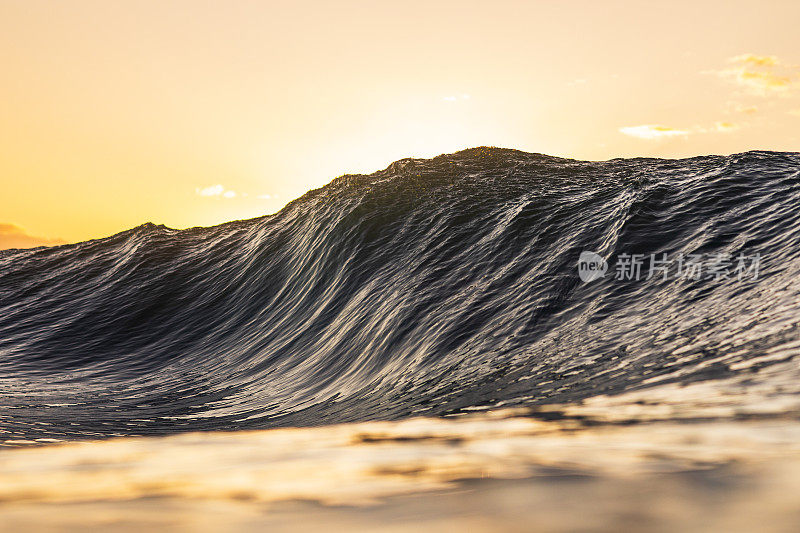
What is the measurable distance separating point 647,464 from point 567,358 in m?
4.64

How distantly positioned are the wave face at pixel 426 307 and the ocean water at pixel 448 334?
6cm

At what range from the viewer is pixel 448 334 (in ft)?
31.6

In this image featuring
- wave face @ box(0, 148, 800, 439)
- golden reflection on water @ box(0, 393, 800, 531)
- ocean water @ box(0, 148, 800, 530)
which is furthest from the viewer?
wave face @ box(0, 148, 800, 439)

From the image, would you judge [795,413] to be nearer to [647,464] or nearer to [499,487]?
[647,464]

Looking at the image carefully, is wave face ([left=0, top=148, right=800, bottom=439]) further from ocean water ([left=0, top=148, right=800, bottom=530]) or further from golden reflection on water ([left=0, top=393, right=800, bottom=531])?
golden reflection on water ([left=0, top=393, right=800, bottom=531])

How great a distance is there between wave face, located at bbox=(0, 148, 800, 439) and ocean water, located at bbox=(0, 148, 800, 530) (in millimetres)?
58

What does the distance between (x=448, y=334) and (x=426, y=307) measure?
1.41 metres

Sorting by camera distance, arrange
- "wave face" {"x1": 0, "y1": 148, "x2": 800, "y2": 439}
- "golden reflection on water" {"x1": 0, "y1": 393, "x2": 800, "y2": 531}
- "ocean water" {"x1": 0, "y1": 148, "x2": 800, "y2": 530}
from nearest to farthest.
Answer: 1. "golden reflection on water" {"x1": 0, "y1": 393, "x2": 800, "y2": 531}
2. "ocean water" {"x1": 0, "y1": 148, "x2": 800, "y2": 530}
3. "wave face" {"x1": 0, "y1": 148, "x2": 800, "y2": 439}

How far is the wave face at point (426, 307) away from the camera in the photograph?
698cm

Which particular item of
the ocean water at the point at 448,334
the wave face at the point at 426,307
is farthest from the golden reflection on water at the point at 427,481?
the wave face at the point at 426,307

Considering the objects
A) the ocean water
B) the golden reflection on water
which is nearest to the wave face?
the ocean water

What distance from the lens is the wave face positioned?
22.9ft

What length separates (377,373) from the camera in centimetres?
962

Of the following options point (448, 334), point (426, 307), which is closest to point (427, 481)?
point (448, 334)
